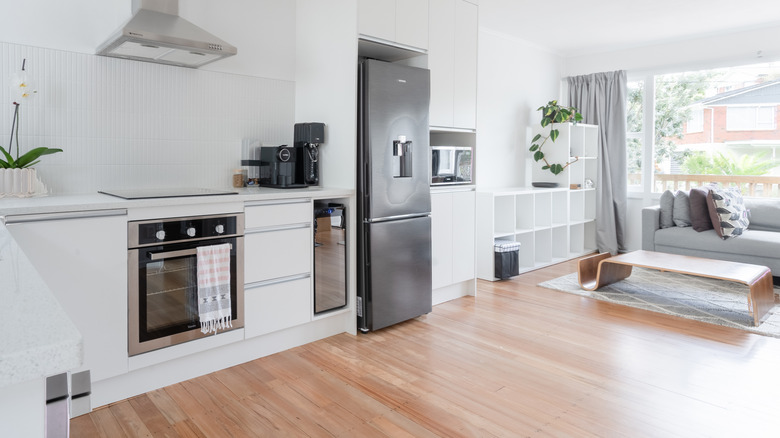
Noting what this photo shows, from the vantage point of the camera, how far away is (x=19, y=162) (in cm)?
234

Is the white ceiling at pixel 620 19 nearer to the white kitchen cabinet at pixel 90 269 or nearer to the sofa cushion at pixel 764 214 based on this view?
the sofa cushion at pixel 764 214

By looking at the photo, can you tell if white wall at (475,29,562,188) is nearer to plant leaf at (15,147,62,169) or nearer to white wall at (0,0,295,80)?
white wall at (0,0,295,80)

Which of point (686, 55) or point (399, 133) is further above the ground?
point (686, 55)

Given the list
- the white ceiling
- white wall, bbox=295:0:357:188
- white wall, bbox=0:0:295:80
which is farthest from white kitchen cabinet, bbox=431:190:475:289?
the white ceiling

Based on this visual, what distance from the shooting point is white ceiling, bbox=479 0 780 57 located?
14.7 feet

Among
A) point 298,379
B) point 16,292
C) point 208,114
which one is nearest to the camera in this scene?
point 16,292

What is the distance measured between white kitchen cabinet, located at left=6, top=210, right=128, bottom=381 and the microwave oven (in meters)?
2.21

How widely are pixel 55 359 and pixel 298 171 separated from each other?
2863 millimetres

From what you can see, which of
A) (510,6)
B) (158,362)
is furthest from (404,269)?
(510,6)

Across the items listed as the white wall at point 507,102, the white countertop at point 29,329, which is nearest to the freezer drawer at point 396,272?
the white wall at point 507,102

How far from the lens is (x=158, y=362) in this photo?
94.3 inches

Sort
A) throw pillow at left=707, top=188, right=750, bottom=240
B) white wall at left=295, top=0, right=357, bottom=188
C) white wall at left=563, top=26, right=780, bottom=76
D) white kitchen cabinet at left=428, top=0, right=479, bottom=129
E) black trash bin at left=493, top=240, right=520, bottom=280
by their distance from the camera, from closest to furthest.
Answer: white wall at left=295, top=0, right=357, bottom=188
white kitchen cabinet at left=428, top=0, right=479, bottom=129
throw pillow at left=707, top=188, right=750, bottom=240
black trash bin at left=493, top=240, right=520, bottom=280
white wall at left=563, top=26, right=780, bottom=76

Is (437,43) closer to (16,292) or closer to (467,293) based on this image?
(467,293)

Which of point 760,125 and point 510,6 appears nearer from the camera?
point 510,6
